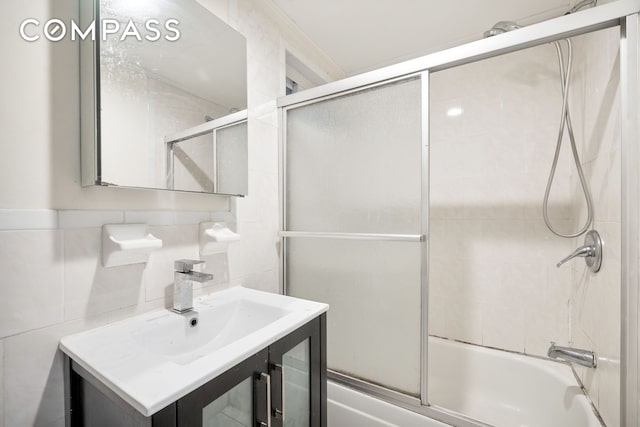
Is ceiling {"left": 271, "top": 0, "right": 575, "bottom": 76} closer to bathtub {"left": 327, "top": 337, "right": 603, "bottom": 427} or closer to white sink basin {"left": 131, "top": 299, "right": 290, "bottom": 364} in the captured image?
white sink basin {"left": 131, "top": 299, "right": 290, "bottom": 364}

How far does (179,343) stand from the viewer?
34.8 inches

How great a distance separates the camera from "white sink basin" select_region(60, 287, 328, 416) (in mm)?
546

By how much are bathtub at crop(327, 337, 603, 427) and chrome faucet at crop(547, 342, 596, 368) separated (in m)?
0.19

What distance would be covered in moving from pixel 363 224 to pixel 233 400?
83 cm

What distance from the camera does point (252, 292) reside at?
1.18 metres

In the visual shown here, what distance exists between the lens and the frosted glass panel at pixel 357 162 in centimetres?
117

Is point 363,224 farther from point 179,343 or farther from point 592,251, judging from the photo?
point 592,251

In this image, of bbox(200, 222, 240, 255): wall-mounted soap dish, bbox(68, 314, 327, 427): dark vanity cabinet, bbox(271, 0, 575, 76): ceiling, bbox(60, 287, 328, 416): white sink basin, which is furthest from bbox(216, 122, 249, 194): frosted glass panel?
bbox(271, 0, 575, 76): ceiling

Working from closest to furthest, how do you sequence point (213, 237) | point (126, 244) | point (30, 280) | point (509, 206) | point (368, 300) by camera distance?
point (30, 280) → point (126, 244) → point (213, 237) → point (368, 300) → point (509, 206)

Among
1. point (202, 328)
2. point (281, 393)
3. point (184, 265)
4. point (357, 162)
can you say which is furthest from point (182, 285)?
point (357, 162)

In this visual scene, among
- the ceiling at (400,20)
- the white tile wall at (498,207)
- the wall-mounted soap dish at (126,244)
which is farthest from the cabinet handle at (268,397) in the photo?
the ceiling at (400,20)

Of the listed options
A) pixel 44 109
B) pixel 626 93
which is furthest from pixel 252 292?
pixel 626 93

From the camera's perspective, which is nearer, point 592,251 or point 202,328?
point 202,328

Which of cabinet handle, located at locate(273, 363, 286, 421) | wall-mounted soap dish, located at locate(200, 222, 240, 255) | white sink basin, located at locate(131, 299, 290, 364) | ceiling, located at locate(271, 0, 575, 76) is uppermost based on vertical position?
ceiling, located at locate(271, 0, 575, 76)
